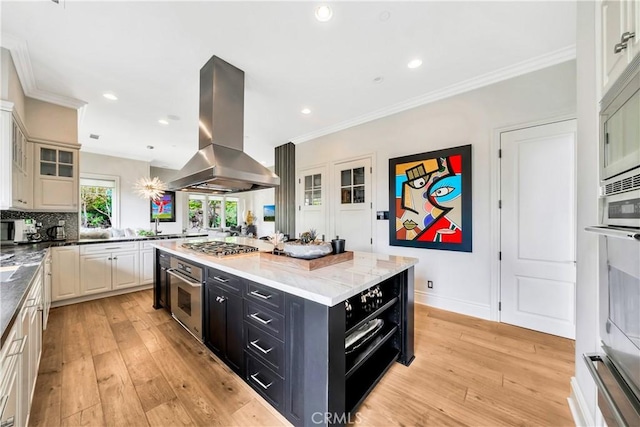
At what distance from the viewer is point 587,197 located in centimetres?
130

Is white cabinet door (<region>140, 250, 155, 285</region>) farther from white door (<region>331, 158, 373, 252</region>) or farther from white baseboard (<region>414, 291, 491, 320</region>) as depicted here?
white baseboard (<region>414, 291, 491, 320</region>)

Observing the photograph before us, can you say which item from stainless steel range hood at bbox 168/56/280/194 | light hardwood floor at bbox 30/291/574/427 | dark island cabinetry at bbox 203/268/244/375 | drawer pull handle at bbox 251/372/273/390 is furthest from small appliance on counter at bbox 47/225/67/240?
drawer pull handle at bbox 251/372/273/390

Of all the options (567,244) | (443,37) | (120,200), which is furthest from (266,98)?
(120,200)

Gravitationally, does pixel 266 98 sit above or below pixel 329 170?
above

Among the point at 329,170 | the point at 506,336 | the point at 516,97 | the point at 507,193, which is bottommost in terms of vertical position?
the point at 506,336

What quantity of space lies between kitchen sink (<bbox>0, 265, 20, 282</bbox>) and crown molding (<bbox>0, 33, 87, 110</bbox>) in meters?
1.98

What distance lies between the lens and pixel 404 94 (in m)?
3.03

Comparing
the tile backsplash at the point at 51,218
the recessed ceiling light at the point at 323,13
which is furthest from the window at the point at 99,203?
the recessed ceiling light at the point at 323,13

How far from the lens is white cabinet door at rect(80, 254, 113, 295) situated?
330 cm

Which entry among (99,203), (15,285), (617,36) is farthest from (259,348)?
(99,203)

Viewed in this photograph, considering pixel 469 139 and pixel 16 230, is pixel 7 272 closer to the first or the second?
pixel 16 230

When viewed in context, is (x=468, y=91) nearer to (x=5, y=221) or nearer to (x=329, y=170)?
(x=329, y=170)

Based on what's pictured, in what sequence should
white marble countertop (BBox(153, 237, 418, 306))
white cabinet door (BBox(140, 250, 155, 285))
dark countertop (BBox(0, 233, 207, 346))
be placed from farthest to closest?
1. white cabinet door (BBox(140, 250, 155, 285))
2. white marble countertop (BBox(153, 237, 418, 306))
3. dark countertop (BBox(0, 233, 207, 346))

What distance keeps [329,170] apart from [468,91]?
7.27 feet
